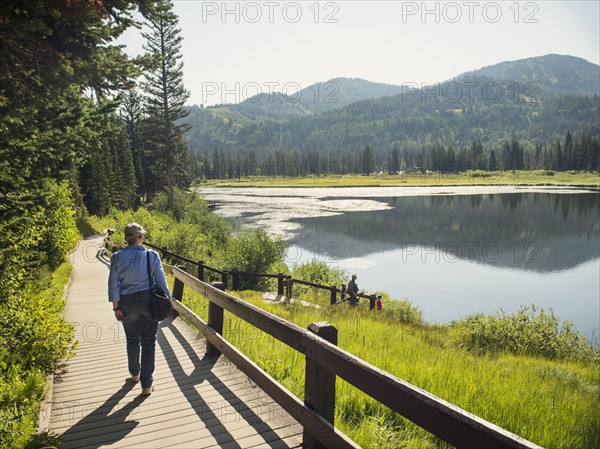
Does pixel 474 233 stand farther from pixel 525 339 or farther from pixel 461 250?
pixel 525 339

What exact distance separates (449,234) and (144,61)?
157ft

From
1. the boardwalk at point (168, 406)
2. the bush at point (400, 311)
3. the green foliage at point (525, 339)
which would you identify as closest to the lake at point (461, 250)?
the bush at point (400, 311)

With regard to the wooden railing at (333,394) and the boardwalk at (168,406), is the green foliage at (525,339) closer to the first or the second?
the boardwalk at (168,406)

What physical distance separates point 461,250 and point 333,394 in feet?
144

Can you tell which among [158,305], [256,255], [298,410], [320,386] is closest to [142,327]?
[158,305]

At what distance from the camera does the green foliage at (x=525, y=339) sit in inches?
546

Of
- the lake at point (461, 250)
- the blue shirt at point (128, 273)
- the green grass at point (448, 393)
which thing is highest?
the blue shirt at point (128, 273)

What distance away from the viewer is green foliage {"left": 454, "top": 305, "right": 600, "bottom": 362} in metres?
13.9

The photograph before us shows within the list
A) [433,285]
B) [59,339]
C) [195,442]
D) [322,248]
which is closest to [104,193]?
[322,248]

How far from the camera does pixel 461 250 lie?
44125 mm

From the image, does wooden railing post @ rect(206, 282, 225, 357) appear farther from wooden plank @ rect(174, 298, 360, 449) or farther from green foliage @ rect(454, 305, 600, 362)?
green foliage @ rect(454, 305, 600, 362)

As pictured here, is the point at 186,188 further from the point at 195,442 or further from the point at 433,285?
the point at 195,442

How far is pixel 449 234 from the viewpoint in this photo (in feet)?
171

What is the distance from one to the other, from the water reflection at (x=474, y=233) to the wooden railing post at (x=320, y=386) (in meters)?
36.6
